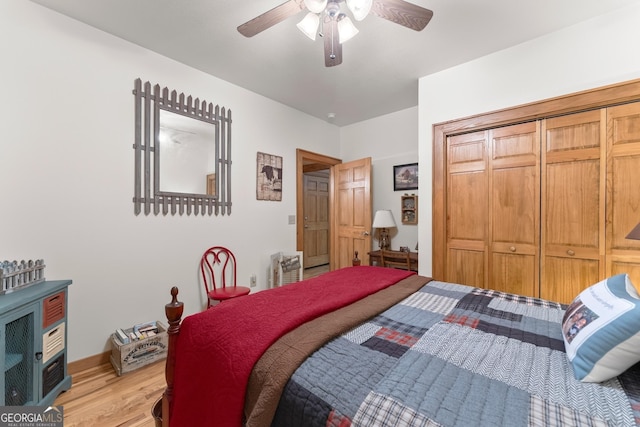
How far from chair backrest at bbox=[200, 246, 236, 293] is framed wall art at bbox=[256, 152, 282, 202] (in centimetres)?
82

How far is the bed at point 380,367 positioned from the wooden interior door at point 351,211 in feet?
8.19

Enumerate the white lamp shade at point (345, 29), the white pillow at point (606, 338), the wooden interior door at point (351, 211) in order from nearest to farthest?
the white pillow at point (606, 338) → the white lamp shade at point (345, 29) → the wooden interior door at point (351, 211)

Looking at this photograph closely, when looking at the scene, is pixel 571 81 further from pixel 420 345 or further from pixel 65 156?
pixel 65 156

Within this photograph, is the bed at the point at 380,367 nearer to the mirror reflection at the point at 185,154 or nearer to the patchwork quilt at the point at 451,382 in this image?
the patchwork quilt at the point at 451,382

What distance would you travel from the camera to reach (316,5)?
155 centimetres

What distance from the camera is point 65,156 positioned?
6.56ft

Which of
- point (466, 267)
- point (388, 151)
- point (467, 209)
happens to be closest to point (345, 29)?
point (467, 209)

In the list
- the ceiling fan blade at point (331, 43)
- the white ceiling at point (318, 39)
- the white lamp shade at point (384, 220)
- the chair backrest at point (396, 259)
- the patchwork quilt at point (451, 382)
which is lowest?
the chair backrest at point (396, 259)

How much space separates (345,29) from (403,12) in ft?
1.27

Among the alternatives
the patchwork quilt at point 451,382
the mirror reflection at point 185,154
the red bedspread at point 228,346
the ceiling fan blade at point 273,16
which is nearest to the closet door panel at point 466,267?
the patchwork quilt at point 451,382

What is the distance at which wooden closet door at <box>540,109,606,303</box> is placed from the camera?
6.77ft

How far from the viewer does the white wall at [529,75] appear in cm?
197

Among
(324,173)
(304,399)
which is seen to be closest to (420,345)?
(304,399)

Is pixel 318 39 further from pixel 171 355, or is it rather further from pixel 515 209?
pixel 171 355
